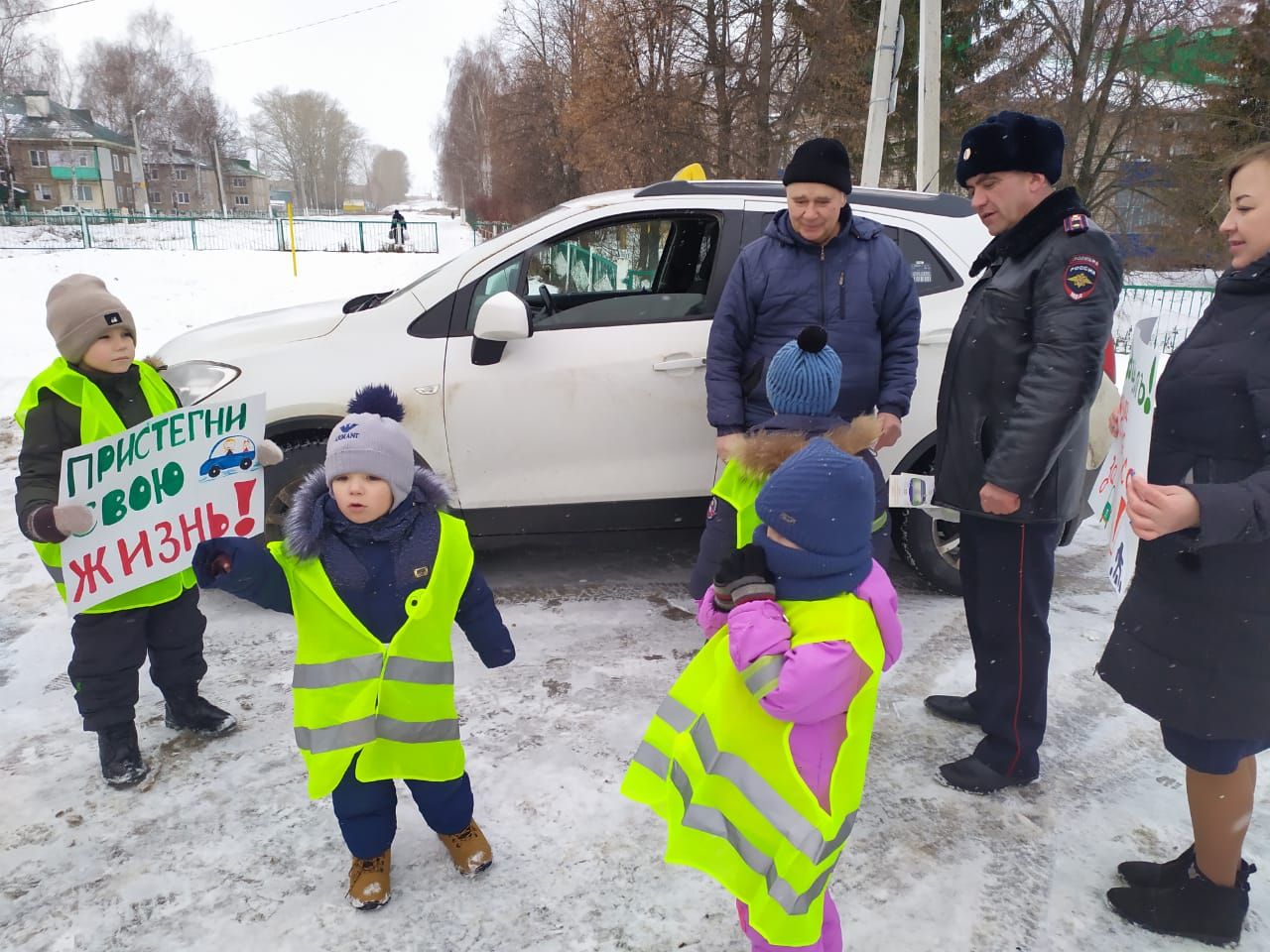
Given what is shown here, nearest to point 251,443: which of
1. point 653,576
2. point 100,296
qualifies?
point 100,296

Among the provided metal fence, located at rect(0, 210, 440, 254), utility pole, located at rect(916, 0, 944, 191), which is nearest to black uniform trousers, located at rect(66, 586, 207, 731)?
utility pole, located at rect(916, 0, 944, 191)

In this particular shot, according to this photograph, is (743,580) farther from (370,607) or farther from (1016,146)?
(1016,146)

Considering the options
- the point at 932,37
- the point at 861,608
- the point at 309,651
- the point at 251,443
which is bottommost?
the point at 309,651

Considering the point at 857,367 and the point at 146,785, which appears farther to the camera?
the point at 857,367

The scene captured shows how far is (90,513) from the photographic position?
2.15 meters

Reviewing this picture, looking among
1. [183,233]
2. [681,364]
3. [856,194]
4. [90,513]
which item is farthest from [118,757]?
[183,233]

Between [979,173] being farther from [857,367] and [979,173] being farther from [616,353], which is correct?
[616,353]

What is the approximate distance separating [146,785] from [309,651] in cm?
113

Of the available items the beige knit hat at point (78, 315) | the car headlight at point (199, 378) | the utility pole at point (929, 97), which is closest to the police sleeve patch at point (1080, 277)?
the beige knit hat at point (78, 315)

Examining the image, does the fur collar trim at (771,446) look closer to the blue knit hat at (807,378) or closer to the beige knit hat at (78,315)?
the blue knit hat at (807,378)

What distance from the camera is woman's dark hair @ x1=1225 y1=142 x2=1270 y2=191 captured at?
1.63 metres

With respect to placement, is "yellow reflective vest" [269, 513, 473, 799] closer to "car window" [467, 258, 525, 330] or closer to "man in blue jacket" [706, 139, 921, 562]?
"man in blue jacket" [706, 139, 921, 562]

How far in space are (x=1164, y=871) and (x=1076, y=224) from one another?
1.70 m

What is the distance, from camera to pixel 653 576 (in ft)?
13.7
